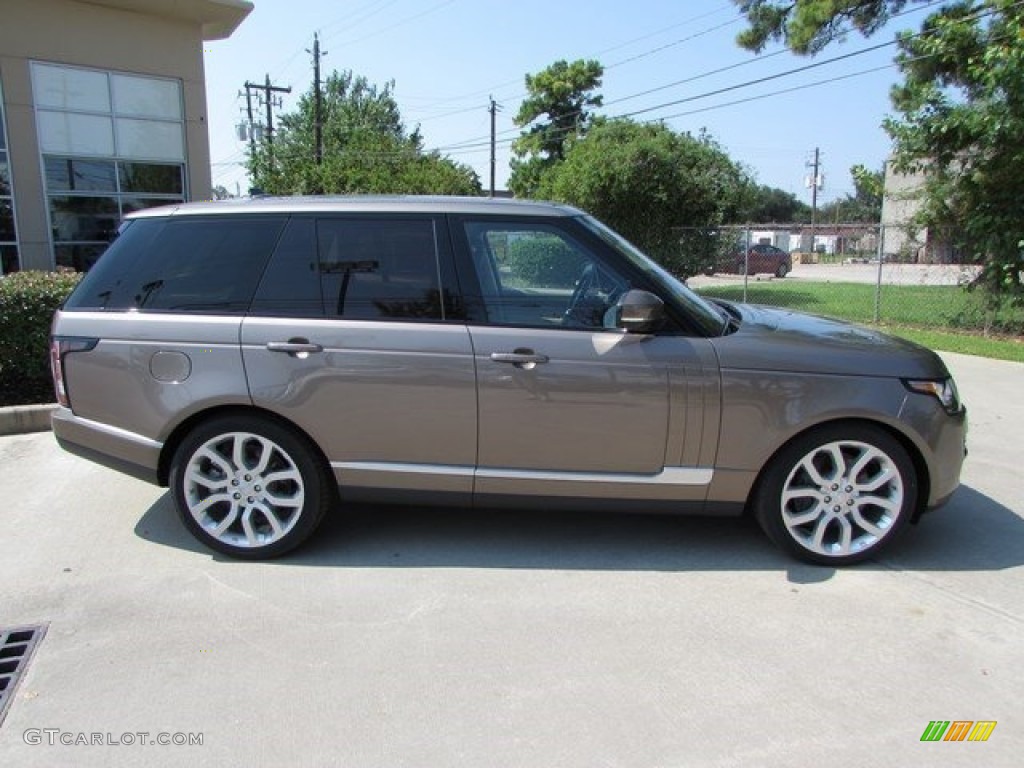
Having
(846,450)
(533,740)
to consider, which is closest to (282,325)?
(533,740)

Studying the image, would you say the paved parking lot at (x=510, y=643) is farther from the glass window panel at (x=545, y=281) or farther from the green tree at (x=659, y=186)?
the green tree at (x=659, y=186)

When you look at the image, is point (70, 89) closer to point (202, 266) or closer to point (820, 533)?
point (202, 266)

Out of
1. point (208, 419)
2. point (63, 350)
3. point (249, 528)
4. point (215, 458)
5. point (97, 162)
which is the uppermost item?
point (97, 162)

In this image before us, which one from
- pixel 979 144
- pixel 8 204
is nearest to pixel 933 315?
pixel 979 144

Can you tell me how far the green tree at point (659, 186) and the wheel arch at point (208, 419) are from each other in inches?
634

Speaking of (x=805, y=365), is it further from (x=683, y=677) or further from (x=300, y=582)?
(x=300, y=582)

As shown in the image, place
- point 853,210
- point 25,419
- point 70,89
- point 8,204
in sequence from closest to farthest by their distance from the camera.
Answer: point 25,419, point 8,204, point 70,89, point 853,210

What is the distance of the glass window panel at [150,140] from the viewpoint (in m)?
→ 14.3

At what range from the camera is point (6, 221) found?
13.2m

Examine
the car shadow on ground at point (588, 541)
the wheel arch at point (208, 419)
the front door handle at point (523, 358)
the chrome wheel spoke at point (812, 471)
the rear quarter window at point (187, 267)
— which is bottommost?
the car shadow on ground at point (588, 541)

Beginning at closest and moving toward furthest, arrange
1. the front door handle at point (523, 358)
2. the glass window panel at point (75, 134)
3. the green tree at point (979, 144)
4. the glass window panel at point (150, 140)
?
the front door handle at point (523, 358) → the green tree at point (979, 144) → the glass window panel at point (75, 134) → the glass window panel at point (150, 140)

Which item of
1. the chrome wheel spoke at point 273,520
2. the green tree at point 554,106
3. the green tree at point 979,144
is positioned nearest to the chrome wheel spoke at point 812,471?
the chrome wheel spoke at point 273,520

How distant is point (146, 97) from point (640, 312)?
45.5 feet

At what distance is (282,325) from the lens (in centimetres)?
392
